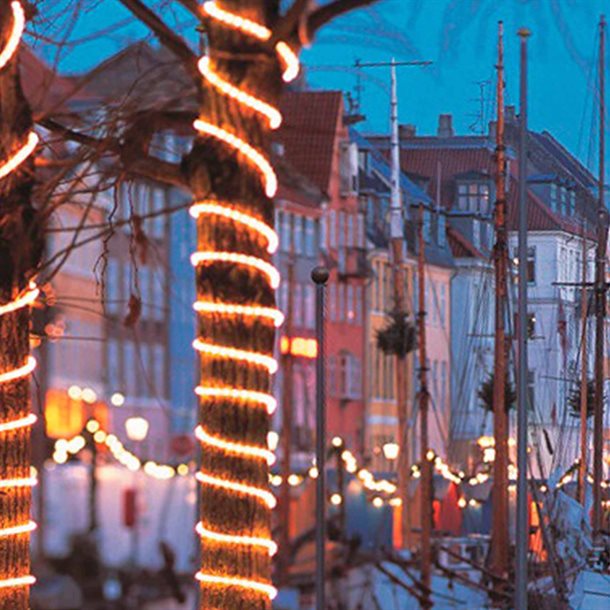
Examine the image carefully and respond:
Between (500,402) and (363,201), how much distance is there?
8.40 meters

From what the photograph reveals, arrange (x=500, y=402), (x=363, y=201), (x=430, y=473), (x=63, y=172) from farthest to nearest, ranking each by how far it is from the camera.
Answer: (x=363, y=201), (x=430, y=473), (x=500, y=402), (x=63, y=172)

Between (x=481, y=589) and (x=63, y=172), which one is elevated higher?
(x=63, y=172)

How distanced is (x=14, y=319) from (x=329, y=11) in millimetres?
1607

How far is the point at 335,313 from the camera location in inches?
1318

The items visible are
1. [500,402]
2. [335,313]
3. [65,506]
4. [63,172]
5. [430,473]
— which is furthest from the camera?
[335,313]

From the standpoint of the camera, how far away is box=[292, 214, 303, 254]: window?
34312 millimetres

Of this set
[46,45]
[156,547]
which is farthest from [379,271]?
[46,45]

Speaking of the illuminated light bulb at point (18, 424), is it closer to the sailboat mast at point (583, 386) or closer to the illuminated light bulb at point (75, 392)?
the illuminated light bulb at point (75, 392)

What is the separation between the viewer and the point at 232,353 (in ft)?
24.0

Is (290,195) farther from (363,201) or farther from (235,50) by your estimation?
(235,50)

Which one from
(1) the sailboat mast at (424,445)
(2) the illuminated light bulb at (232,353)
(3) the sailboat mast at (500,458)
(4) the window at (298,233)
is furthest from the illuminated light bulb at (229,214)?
(4) the window at (298,233)

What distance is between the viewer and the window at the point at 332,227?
1288 inches

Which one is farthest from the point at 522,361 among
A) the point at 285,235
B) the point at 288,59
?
the point at 285,235

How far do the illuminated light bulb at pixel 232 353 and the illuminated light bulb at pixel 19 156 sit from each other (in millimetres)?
843
